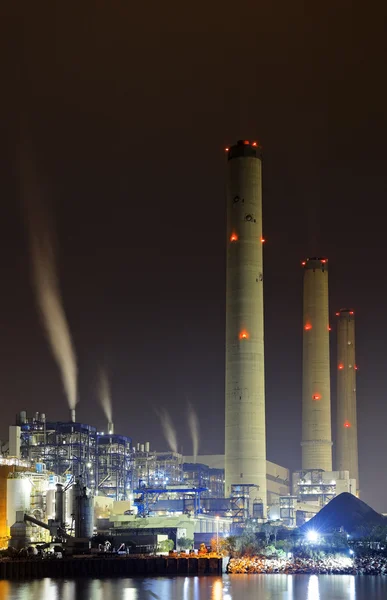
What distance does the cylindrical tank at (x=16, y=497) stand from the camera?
9712 centimetres

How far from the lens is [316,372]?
147375 mm

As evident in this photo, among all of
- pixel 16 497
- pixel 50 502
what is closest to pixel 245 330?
pixel 50 502

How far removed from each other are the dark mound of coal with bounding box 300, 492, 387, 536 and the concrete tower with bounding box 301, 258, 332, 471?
36.1 meters

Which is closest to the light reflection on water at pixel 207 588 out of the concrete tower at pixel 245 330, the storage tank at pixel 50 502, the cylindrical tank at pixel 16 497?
the cylindrical tank at pixel 16 497

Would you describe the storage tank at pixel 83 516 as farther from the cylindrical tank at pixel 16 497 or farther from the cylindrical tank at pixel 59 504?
the cylindrical tank at pixel 16 497

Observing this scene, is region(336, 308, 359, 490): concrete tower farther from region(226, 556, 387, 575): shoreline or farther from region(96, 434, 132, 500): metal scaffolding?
region(226, 556, 387, 575): shoreline

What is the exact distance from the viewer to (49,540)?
98.1m

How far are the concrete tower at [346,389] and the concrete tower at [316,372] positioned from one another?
2389 centimetres

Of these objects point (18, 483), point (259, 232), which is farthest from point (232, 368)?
point (18, 483)

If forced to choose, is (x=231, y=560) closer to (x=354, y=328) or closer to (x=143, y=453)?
(x=143, y=453)

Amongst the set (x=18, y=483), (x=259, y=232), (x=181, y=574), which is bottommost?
(x=181, y=574)

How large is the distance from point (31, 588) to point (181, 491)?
163 ft

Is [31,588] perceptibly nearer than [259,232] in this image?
Yes

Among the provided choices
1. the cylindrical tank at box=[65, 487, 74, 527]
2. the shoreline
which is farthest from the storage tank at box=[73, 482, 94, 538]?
the shoreline
